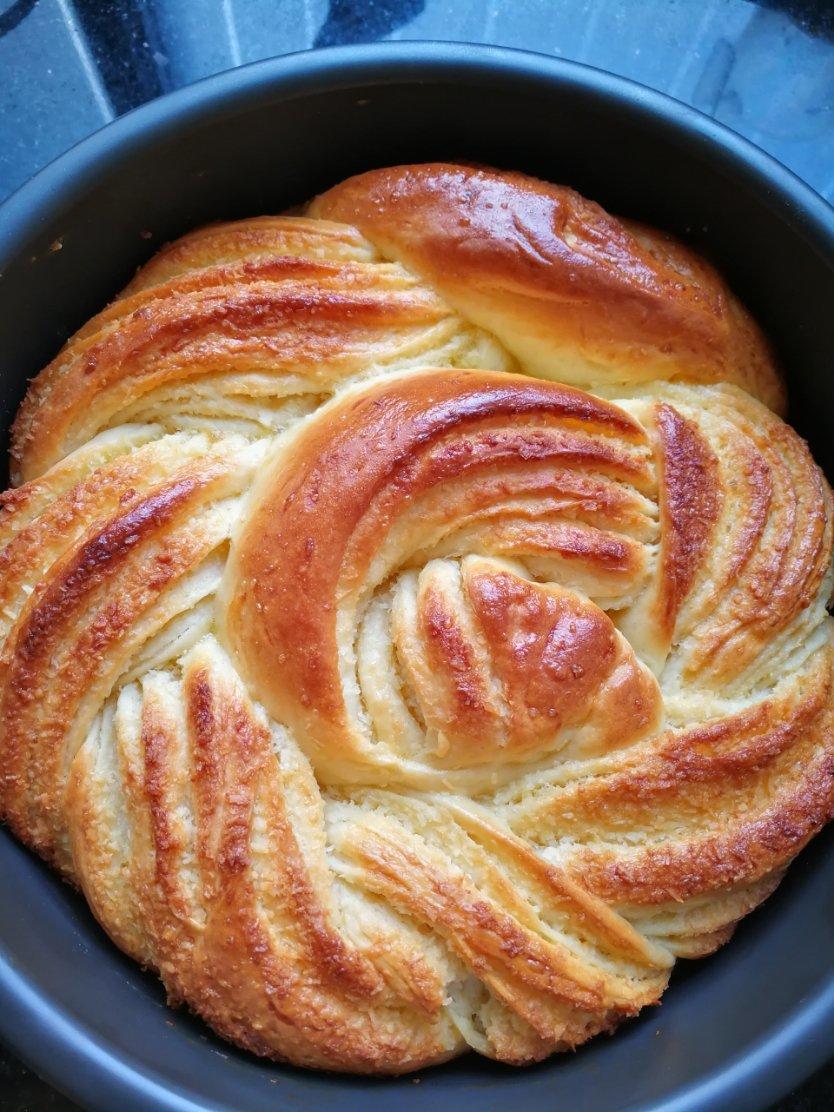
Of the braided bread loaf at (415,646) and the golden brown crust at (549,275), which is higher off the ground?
the golden brown crust at (549,275)

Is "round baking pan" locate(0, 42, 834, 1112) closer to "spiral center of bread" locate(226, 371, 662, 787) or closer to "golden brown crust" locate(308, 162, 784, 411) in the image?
"golden brown crust" locate(308, 162, 784, 411)

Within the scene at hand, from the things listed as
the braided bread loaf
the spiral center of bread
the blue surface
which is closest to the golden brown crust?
the braided bread loaf

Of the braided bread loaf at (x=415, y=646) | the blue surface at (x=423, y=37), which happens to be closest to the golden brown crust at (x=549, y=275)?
the braided bread loaf at (x=415, y=646)

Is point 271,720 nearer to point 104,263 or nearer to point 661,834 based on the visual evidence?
point 661,834

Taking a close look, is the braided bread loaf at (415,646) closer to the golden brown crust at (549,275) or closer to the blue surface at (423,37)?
the golden brown crust at (549,275)

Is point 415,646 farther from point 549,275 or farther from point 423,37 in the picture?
point 423,37

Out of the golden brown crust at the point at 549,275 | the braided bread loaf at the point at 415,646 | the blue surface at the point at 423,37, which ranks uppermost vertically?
the blue surface at the point at 423,37
